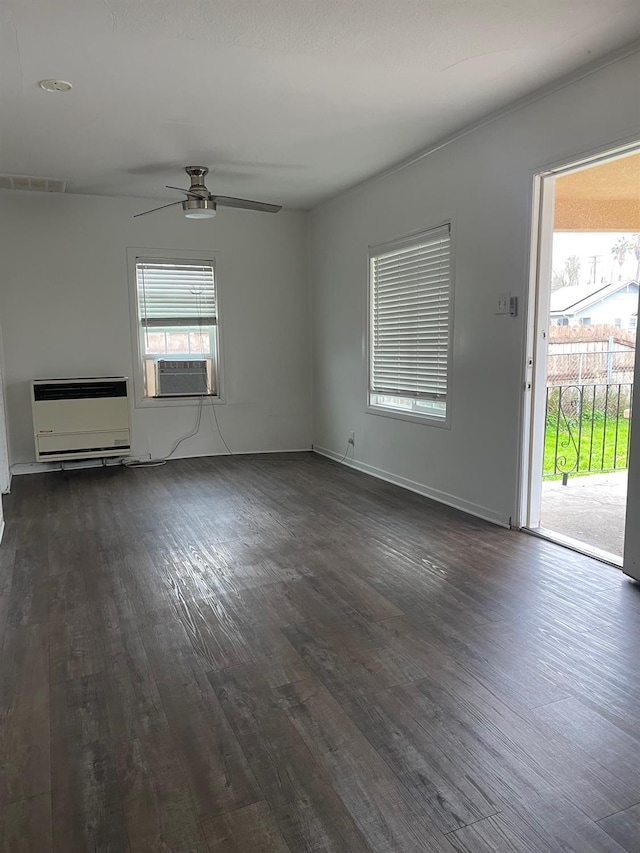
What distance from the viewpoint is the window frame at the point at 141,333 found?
19.9ft

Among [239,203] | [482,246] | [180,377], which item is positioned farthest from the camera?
[180,377]

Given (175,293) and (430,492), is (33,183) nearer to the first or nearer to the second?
(175,293)

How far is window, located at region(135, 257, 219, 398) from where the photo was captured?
20.3ft

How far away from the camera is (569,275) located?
223 inches

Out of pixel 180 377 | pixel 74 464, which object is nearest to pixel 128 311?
pixel 180 377

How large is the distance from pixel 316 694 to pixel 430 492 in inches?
112

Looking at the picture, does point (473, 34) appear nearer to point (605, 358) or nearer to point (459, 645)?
point (459, 645)

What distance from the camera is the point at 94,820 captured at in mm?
1532

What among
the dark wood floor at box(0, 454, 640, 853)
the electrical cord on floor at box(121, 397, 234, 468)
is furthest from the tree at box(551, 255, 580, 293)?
the electrical cord on floor at box(121, 397, 234, 468)

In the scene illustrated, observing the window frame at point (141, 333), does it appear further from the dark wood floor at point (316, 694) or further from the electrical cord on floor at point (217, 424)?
the dark wood floor at point (316, 694)

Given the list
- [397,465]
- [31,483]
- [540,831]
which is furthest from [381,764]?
[31,483]

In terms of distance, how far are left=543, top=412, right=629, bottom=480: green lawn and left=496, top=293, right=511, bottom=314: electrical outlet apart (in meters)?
2.27

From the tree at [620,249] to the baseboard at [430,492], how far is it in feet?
9.03

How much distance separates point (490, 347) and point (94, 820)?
133 inches
